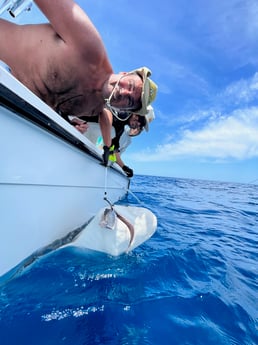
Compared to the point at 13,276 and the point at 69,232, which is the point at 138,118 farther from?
the point at 13,276

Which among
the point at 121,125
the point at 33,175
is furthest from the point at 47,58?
the point at 121,125

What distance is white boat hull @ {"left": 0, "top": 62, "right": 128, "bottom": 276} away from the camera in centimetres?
82

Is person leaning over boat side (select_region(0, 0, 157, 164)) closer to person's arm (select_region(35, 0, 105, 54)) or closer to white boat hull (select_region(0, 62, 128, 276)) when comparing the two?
person's arm (select_region(35, 0, 105, 54))

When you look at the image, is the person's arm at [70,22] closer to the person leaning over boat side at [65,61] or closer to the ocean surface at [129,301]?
the person leaning over boat side at [65,61]

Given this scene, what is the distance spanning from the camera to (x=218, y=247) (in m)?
2.26

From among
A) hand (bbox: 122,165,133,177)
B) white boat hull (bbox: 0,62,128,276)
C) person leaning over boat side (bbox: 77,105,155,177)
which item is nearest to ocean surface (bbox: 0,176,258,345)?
white boat hull (bbox: 0,62,128,276)

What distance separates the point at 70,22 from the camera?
1097mm

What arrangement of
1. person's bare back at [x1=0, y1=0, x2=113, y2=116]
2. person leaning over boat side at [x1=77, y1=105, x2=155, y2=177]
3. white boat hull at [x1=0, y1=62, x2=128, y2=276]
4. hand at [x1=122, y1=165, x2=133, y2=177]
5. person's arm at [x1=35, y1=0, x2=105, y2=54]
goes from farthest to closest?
hand at [x1=122, y1=165, x2=133, y2=177] → person leaning over boat side at [x1=77, y1=105, x2=155, y2=177] → person's bare back at [x1=0, y1=0, x2=113, y2=116] → person's arm at [x1=35, y1=0, x2=105, y2=54] → white boat hull at [x1=0, y1=62, x2=128, y2=276]

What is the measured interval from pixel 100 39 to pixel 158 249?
1.74 metres

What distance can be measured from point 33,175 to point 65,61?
28.6 inches

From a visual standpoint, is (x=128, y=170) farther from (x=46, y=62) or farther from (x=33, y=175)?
(x=33, y=175)

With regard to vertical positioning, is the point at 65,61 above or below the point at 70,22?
below

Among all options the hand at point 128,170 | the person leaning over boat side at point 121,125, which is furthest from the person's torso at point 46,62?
the hand at point 128,170

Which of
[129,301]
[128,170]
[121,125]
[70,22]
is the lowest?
[129,301]
